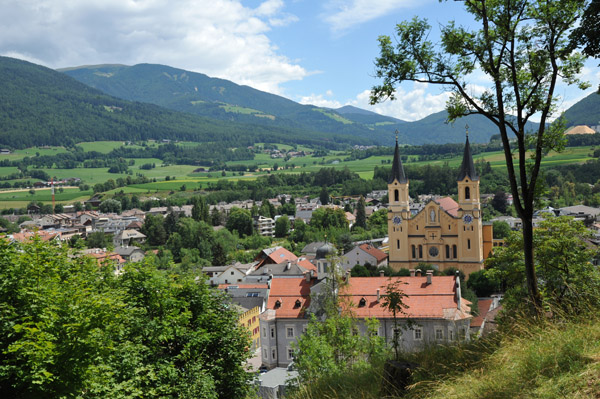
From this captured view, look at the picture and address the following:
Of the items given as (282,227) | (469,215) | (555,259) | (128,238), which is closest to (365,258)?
(469,215)

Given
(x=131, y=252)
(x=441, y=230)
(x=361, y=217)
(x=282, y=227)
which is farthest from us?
(x=282, y=227)

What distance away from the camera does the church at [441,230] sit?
60.5 meters

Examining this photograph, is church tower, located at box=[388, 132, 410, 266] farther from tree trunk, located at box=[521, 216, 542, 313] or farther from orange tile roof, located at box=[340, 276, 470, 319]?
tree trunk, located at box=[521, 216, 542, 313]

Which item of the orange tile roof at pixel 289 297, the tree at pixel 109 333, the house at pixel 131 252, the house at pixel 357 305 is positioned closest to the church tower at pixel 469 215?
the house at pixel 357 305

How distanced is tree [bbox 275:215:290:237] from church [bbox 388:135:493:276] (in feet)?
152

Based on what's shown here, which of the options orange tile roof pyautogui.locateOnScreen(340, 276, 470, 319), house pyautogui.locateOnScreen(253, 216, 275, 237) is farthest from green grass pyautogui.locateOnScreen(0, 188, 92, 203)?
orange tile roof pyautogui.locateOnScreen(340, 276, 470, 319)

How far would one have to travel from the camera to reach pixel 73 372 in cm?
1156

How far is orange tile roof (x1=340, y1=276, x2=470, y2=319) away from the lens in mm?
33656

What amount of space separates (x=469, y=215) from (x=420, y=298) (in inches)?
1115

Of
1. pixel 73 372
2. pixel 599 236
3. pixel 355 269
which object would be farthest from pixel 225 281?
pixel 73 372

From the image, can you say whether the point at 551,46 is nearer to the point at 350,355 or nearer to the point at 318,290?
the point at 350,355

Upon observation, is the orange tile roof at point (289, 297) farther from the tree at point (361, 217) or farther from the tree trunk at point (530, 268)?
the tree at point (361, 217)

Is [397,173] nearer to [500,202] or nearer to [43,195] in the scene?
[500,202]

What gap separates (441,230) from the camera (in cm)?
6309
